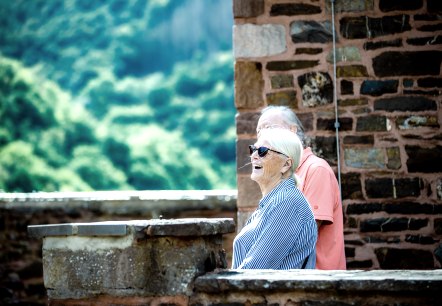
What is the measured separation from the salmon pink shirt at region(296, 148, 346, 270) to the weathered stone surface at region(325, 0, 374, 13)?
72.9 inches

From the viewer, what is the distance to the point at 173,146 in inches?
1107

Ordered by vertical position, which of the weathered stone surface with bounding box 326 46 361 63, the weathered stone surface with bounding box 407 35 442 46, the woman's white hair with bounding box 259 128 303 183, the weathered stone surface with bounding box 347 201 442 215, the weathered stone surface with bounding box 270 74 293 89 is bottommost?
the weathered stone surface with bounding box 347 201 442 215

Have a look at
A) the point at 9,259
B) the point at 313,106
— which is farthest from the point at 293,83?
the point at 9,259

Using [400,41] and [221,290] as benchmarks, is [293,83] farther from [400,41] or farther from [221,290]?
[221,290]

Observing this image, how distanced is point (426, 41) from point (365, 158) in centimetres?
97

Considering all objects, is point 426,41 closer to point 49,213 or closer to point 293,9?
point 293,9

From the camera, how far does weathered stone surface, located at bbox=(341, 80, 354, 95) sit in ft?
19.1

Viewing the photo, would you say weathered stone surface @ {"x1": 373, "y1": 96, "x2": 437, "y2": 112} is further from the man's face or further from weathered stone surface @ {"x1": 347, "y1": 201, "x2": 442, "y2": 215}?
the man's face

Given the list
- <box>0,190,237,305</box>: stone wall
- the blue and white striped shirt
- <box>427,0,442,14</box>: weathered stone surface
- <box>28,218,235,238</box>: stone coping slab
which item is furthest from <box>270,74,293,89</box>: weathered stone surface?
<box>28,218,235,238</box>: stone coping slab

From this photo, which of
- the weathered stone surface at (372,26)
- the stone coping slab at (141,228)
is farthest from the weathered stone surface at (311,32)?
the stone coping slab at (141,228)

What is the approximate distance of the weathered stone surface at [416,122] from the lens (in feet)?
18.8

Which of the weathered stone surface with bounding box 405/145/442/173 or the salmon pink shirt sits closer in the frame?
the salmon pink shirt

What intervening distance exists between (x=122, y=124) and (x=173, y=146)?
2.49m

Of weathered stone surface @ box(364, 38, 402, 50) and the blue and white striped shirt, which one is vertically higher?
weathered stone surface @ box(364, 38, 402, 50)
